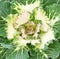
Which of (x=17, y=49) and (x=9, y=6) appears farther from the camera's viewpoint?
(x=9, y=6)

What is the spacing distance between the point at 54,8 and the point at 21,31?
22cm

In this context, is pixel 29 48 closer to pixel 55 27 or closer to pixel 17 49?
pixel 17 49

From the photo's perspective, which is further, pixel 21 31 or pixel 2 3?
pixel 2 3

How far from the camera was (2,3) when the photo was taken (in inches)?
52.7

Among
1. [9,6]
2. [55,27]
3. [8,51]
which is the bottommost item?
[8,51]

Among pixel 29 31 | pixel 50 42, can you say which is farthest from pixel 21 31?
pixel 50 42

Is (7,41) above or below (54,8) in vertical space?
below

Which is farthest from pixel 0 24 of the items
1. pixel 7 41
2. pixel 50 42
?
pixel 50 42

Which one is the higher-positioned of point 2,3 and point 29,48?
point 2,3

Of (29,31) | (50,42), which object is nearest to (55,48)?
(50,42)

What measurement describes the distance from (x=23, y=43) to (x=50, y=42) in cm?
14

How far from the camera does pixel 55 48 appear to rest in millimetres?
1289

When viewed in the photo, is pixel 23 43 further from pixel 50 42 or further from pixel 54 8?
pixel 54 8

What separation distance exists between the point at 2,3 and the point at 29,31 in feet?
0.74
